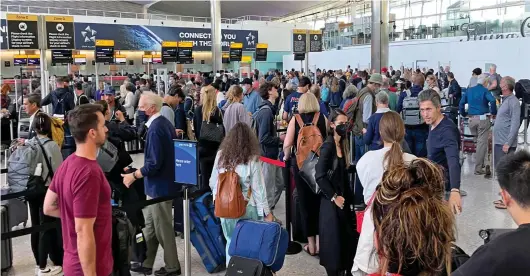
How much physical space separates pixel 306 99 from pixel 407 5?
103 ft

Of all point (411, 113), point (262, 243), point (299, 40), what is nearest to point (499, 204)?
point (411, 113)

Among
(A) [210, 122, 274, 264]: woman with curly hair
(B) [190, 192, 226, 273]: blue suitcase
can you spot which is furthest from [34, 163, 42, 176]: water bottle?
(A) [210, 122, 274, 264]: woman with curly hair

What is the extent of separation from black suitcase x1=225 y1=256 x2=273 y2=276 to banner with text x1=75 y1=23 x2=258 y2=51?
917 inches

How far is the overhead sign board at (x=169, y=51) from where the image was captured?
727 inches

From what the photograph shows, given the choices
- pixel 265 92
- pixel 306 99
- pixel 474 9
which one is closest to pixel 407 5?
pixel 474 9

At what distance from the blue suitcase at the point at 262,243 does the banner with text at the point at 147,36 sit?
23.2m

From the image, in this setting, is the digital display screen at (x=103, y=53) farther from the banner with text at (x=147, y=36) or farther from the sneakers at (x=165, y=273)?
the sneakers at (x=165, y=273)

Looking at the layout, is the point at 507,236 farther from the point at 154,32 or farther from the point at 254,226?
the point at 154,32

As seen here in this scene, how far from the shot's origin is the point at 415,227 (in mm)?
1914

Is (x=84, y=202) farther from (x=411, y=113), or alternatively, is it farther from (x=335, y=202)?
(x=411, y=113)

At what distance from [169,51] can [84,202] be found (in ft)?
54.9

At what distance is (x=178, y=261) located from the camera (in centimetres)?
453

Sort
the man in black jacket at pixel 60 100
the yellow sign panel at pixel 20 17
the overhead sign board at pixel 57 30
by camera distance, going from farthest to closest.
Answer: the overhead sign board at pixel 57 30
the yellow sign panel at pixel 20 17
the man in black jacket at pixel 60 100

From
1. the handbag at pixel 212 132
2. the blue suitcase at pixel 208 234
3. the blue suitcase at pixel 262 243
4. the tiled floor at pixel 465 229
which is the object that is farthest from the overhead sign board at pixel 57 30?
the blue suitcase at pixel 262 243
